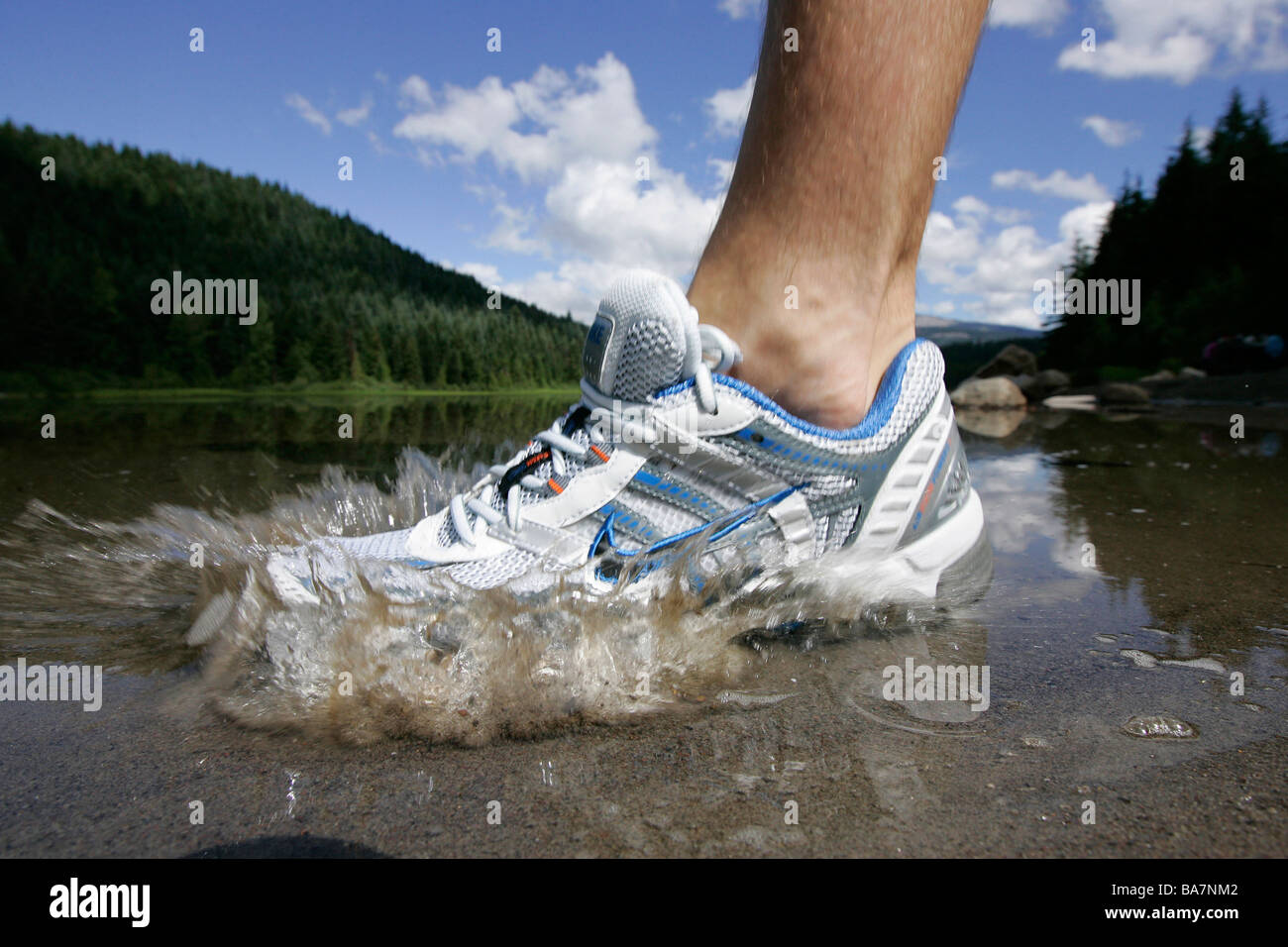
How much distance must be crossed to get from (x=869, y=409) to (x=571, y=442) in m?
0.54

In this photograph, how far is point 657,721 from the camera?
85 cm

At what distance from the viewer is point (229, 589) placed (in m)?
0.99

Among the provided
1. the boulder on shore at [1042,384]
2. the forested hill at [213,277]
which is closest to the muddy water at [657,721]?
the boulder on shore at [1042,384]

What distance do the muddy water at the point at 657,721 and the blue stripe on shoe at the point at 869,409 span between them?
0.85 ft

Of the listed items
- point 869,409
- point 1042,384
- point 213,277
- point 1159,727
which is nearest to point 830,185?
point 869,409

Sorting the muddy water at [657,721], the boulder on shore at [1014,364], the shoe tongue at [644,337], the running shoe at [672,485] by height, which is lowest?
the muddy water at [657,721]

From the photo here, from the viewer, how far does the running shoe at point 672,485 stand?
1.17 meters

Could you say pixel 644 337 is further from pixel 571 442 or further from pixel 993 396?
pixel 993 396

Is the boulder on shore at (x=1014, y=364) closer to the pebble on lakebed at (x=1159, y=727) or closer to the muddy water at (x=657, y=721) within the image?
the muddy water at (x=657, y=721)

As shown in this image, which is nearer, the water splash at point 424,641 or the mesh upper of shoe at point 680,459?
the water splash at point 424,641

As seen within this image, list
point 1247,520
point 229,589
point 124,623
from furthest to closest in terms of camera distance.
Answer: point 1247,520 < point 124,623 < point 229,589
